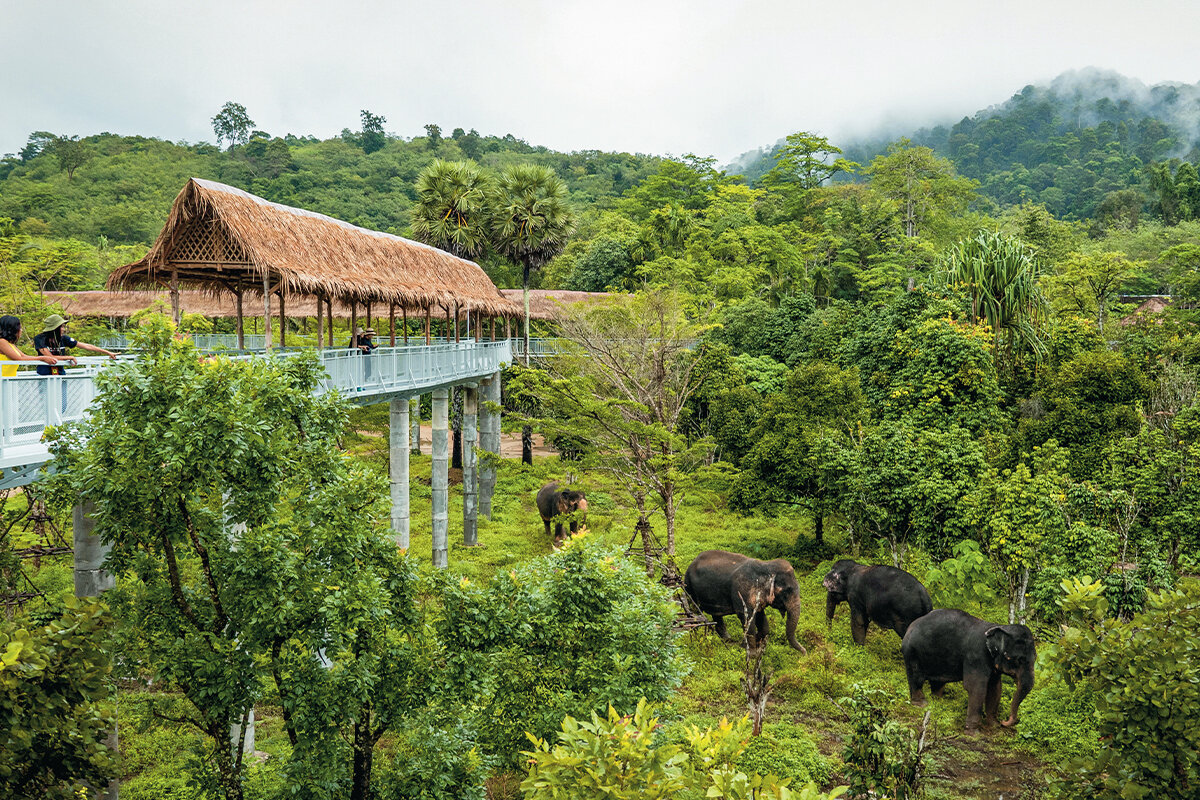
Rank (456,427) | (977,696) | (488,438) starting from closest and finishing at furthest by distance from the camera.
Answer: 1. (977,696)
2. (488,438)
3. (456,427)

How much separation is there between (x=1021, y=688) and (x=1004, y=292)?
12.1m

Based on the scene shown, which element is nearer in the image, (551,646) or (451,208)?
(551,646)

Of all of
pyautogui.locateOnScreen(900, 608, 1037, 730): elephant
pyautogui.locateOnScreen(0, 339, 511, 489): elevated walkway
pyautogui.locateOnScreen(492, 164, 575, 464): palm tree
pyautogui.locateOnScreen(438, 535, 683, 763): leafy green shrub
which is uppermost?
pyautogui.locateOnScreen(492, 164, 575, 464): palm tree

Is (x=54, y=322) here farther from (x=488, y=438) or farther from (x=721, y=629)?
(x=488, y=438)

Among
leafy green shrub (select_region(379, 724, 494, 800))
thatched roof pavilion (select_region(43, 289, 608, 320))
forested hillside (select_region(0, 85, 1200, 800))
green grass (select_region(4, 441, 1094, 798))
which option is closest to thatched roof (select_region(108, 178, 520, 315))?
forested hillside (select_region(0, 85, 1200, 800))

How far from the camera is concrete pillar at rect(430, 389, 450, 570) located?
2039 centimetres

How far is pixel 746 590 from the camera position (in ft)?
48.1

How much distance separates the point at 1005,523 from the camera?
13.6 metres

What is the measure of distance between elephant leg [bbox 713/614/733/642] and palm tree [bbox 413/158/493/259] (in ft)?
70.0

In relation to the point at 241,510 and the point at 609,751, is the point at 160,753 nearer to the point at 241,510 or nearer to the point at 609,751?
the point at 241,510

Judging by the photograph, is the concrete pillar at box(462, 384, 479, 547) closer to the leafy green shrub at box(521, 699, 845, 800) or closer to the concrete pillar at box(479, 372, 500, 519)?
the concrete pillar at box(479, 372, 500, 519)

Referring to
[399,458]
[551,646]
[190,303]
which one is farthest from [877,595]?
[190,303]

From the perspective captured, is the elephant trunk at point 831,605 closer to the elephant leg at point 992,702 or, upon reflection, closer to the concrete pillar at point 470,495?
the elephant leg at point 992,702

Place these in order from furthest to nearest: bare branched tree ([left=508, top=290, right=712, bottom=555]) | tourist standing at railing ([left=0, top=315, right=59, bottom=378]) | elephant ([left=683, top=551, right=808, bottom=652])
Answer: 1. bare branched tree ([left=508, top=290, right=712, bottom=555])
2. elephant ([left=683, top=551, right=808, bottom=652])
3. tourist standing at railing ([left=0, top=315, right=59, bottom=378])
